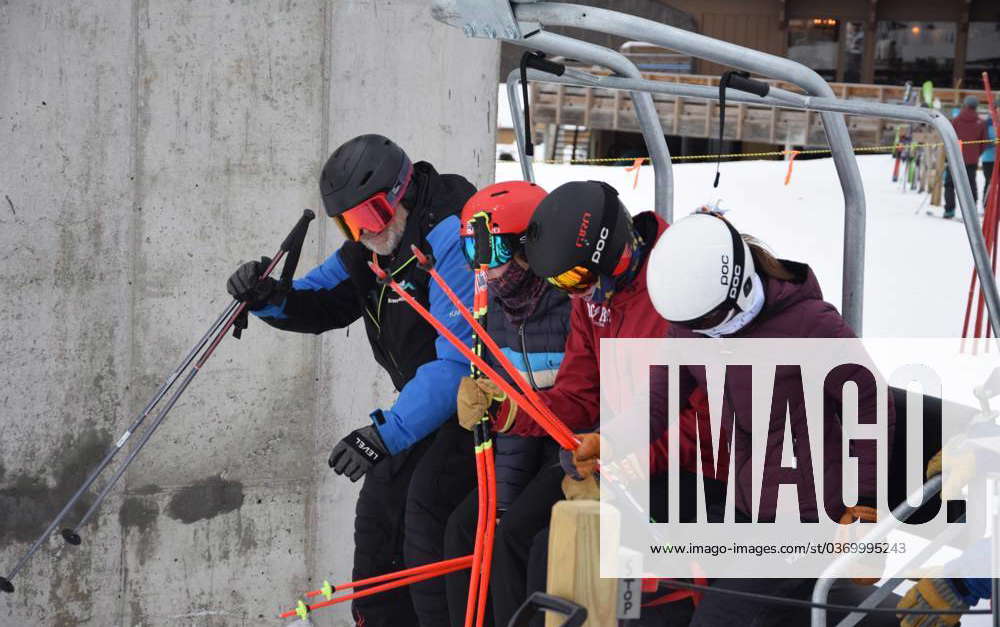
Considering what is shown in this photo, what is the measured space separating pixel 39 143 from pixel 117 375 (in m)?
0.87

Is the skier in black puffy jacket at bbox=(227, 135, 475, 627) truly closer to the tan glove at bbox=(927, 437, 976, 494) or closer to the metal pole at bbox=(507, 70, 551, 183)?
the metal pole at bbox=(507, 70, 551, 183)

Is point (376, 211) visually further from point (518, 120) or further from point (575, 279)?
point (518, 120)

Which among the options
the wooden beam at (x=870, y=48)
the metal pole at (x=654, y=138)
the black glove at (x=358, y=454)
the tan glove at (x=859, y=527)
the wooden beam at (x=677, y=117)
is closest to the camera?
the tan glove at (x=859, y=527)

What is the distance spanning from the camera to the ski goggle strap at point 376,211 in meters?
2.98

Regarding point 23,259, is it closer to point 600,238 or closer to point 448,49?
point 448,49

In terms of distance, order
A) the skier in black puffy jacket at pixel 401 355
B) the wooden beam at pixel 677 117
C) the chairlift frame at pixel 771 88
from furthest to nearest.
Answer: the wooden beam at pixel 677 117 < the skier in black puffy jacket at pixel 401 355 < the chairlift frame at pixel 771 88

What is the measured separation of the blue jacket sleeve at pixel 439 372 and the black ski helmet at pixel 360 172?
0.19m

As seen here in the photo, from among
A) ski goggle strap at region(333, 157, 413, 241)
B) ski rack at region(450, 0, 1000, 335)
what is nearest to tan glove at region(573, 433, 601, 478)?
ski rack at region(450, 0, 1000, 335)

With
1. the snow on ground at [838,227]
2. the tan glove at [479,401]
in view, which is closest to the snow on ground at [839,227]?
the snow on ground at [838,227]

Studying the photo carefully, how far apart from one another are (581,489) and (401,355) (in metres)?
0.96

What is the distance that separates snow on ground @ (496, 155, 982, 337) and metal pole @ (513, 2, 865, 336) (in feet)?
18.4

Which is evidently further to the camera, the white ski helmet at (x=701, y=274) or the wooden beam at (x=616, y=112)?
the wooden beam at (x=616, y=112)

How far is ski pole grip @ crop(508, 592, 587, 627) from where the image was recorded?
5.18ft

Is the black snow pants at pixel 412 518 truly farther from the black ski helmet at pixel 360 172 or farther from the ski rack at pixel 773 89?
the ski rack at pixel 773 89
